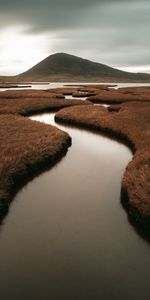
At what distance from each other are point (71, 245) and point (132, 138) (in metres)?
18.4

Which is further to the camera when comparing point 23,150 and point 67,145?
point 67,145

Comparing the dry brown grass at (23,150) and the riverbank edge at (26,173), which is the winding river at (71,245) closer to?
the riverbank edge at (26,173)

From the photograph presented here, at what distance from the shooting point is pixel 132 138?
29.2 m

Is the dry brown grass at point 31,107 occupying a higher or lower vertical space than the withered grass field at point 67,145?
lower

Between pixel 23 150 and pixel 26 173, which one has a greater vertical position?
pixel 23 150

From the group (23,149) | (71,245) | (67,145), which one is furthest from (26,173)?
(67,145)

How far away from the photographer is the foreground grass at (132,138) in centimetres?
1418

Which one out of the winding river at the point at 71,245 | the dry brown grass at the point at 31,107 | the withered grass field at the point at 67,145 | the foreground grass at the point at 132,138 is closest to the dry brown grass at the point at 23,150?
the withered grass field at the point at 67,145

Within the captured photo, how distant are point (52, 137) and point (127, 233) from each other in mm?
15699

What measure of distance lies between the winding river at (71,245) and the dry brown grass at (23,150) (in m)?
0.74

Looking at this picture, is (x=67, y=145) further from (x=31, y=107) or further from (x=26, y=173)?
(x=31, y=107)

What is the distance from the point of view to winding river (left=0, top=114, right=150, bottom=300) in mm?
9859

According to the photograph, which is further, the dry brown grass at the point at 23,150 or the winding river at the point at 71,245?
the dry brown grass at the point at 23,150

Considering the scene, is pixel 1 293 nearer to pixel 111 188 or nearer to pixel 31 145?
pixel 111 188
